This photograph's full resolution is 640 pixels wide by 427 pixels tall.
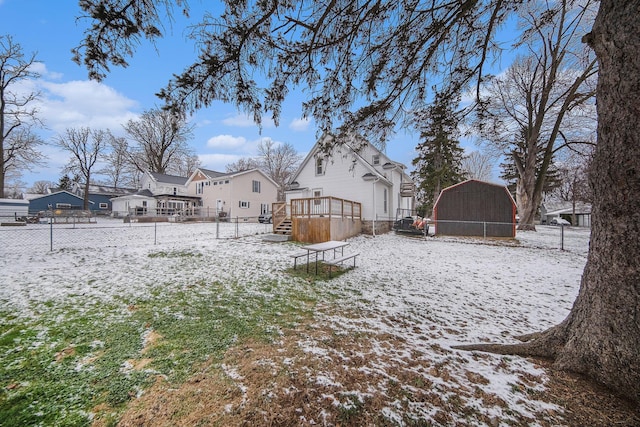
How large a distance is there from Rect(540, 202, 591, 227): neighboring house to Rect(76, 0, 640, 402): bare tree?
4313 cm

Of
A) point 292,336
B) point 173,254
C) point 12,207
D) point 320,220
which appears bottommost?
point 292,336

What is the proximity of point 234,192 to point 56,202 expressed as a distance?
1060 inches

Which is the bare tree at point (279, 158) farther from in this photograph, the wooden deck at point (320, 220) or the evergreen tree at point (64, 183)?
the evergreen tree at point (64, 183)

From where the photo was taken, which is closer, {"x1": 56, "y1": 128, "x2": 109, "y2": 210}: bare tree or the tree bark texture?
the tree bark texture

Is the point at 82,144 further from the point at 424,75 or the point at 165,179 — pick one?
the point at 424,75

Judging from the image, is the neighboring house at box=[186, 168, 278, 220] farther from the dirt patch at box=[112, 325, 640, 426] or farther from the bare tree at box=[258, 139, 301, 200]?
the dirt patch at box=[112, 325, 640, 426]

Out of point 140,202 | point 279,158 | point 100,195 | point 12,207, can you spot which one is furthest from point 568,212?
point 100,195

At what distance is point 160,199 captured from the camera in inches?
1196

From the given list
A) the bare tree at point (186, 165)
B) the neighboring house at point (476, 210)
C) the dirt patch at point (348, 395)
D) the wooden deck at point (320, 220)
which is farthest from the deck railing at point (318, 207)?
the bare tree at point (186, 165)

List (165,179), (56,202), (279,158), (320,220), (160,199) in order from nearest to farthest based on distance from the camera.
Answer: (320,220) → (160,199) → (165,179) → (56,202) → (279,158)

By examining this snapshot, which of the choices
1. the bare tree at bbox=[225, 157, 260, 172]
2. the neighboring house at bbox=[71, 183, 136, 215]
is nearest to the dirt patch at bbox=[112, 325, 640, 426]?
the bare tree at bbox=[225, 157, 260, 172]

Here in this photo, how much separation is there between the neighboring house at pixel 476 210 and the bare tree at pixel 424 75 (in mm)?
10907

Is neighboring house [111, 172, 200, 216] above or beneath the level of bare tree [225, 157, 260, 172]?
beneath

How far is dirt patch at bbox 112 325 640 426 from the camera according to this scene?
1.90m
